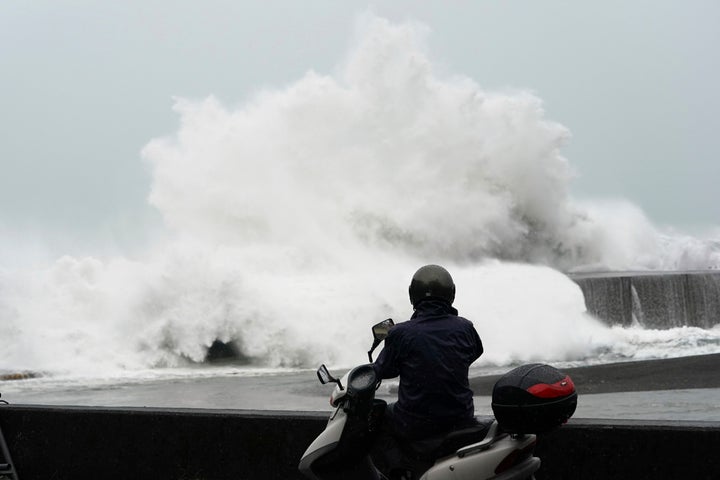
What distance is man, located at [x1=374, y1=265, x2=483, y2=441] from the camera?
10.8 feet

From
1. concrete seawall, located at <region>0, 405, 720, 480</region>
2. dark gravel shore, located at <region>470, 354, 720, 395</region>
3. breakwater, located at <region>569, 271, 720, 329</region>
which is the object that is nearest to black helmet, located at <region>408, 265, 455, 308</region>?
concrete seawall, located at <region>0, 405, 720, 480</region>

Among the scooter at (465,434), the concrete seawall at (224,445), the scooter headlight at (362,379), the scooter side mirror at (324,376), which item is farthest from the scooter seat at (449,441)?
the concrete seawall at (224,445)

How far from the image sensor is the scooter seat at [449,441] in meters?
3.21

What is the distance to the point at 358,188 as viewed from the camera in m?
30.0

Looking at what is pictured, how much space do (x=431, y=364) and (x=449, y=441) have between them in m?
0.28

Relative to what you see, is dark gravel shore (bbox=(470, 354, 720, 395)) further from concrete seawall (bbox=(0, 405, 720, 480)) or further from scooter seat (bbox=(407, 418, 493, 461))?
scooter seat (bbox=(407, 418, 493, 461))

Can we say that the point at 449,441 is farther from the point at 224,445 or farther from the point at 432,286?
the point at 224,445

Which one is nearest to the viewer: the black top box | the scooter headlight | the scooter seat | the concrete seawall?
the black top box

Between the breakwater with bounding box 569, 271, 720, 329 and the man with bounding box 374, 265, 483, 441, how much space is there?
69.6ft

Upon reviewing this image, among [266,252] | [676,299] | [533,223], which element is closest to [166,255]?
[266,252]

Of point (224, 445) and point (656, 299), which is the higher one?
point (656, 299)

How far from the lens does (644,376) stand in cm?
1327

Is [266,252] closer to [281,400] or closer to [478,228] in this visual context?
[478,228]

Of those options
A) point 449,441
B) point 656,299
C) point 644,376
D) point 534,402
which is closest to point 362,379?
point 449,441
